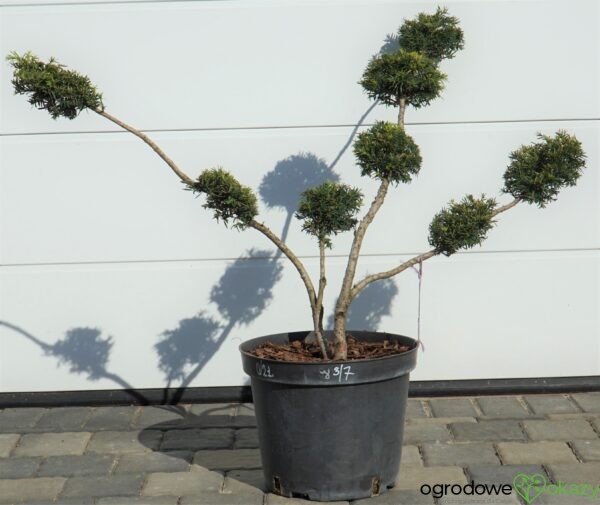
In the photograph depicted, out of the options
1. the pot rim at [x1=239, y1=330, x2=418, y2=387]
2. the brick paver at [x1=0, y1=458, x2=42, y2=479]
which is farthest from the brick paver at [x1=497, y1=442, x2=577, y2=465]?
the brick paver at [x1=0, y1=458, x2=42, y2=479]

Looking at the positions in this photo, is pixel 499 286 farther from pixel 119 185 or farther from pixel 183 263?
pixel 119 185

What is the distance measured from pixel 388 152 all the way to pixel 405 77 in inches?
13.8

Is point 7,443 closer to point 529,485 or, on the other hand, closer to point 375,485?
point 375,485

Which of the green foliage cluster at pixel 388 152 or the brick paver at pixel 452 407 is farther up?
the green foliage cluster at pixel 388 152

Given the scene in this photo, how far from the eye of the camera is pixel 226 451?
15.5 ft

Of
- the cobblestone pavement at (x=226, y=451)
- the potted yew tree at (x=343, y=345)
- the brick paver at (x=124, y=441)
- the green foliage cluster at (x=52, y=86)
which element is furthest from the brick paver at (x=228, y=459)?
the green foliage cluster at (x=52, y=86)

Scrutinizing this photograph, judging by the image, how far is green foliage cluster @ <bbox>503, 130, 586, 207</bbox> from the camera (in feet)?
13.9

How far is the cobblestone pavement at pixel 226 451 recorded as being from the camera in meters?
4.22

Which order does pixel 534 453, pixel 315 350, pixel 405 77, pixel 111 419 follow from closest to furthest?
pixel 405 77, pixel 315 350, pixel 534 453, pixel 111 419

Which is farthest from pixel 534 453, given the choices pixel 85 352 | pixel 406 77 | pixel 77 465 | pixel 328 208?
pixel 85 352

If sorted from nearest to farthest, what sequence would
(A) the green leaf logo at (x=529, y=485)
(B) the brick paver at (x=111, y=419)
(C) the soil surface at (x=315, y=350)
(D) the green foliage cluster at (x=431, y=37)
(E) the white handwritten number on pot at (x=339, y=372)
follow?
(E) the white handwritten number on pot at (x=339, y=372), (A) the green leaf logo at (x=529, y=485), (C) the soil surface at (x=315, y=350), (D) the green foliage cluster at (x=431, y=37), (B) the brick paver at (x=111, y=419)

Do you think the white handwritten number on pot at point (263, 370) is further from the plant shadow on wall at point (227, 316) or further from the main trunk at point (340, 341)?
the plant shadow on wall at point (227, 316)

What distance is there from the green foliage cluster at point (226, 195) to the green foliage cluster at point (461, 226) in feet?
2.44

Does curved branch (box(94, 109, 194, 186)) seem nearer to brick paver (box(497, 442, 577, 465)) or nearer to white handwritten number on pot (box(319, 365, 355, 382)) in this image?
white handwritten number on pot (box(319, 365, 355, 382))
